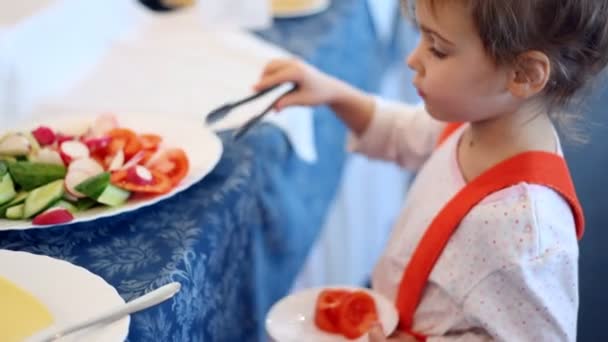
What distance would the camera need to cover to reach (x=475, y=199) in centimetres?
80

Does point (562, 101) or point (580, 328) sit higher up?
point (562, 101)

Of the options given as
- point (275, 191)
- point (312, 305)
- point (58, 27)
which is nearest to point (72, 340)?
point (312, 305)

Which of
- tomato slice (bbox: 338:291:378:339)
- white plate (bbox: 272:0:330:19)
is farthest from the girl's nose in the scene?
white plate (bbox: 272:0:330:19)

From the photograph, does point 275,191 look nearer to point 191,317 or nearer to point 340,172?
point 191,317

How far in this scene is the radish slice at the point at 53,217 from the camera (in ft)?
2.34

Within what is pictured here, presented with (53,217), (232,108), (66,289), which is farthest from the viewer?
(232,108)

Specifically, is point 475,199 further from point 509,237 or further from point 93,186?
point 93,186

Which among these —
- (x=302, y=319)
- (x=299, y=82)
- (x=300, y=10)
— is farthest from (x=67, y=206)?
(x=300, y=10)

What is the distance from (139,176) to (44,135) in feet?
0.47

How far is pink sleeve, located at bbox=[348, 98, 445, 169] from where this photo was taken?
103 cm

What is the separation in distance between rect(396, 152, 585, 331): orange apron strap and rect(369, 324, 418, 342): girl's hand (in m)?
0.02

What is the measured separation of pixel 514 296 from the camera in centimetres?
74

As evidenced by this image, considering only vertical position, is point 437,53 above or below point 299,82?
above

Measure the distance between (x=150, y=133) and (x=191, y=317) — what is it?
11.1 inches
